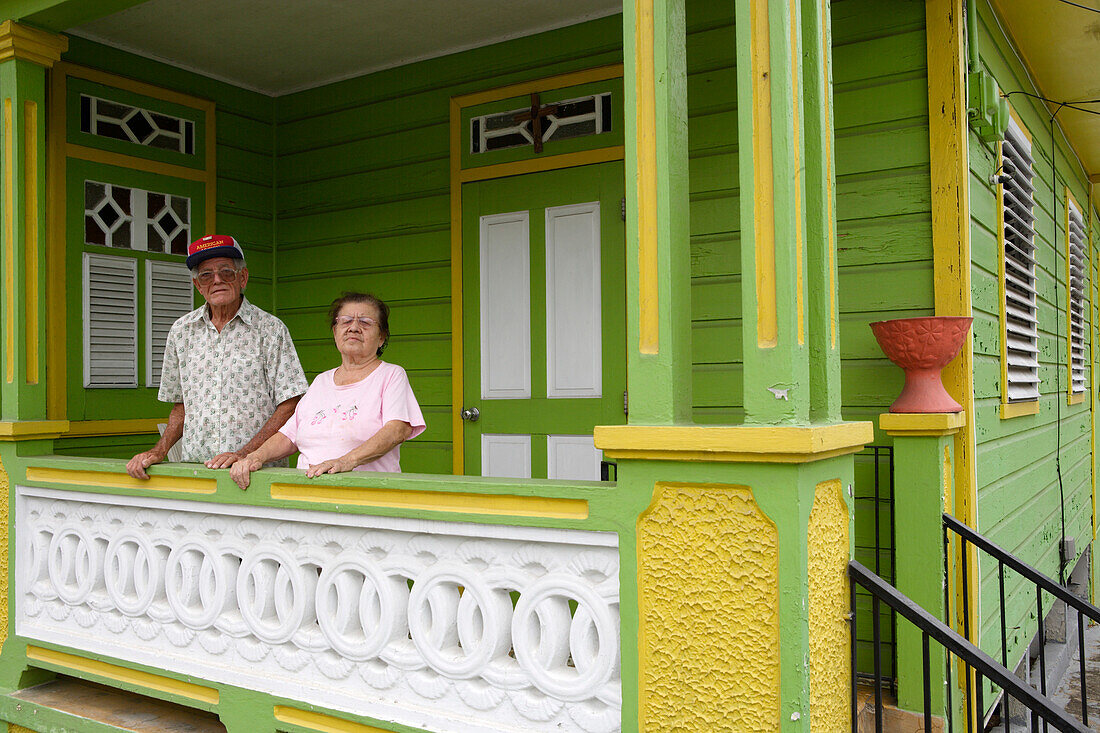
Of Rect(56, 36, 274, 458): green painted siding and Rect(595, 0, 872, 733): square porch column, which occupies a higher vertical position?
Rect(56, 36, 274, 458): green painted siding

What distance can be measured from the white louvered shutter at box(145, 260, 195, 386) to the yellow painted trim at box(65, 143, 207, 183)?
503 millimetres

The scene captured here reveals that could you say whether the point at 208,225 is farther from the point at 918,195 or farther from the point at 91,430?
the point at 918,195

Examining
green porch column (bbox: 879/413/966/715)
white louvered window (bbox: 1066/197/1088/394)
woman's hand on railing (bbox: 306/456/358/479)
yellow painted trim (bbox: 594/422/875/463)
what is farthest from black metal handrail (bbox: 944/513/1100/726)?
white louvered window (bbox: 1066/197/1088/394)

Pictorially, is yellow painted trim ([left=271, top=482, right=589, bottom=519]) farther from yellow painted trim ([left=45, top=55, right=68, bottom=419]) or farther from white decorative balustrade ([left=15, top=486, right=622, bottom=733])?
yellow painted trim ([left=45, top=55, right=68, bottom=419])

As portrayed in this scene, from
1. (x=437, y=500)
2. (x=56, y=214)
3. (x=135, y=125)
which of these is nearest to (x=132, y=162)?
(x=135, y=125)

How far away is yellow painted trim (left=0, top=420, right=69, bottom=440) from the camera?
11.5ft

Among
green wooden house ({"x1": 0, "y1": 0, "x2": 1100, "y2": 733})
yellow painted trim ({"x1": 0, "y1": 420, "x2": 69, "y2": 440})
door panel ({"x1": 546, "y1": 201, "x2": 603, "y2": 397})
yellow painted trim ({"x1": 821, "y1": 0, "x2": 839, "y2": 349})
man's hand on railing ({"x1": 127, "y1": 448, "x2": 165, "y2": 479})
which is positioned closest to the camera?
green wooden house ({"x1": 0, "y1": 0, "x2": 1100, "y2": 733})

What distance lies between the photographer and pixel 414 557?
246 centimetres

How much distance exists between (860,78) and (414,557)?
2.52 m

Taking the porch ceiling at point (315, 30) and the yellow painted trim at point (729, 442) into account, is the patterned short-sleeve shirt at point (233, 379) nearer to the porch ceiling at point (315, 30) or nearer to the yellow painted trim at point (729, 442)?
the yellow painted trim at point (729, 442)

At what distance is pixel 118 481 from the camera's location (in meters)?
3.15

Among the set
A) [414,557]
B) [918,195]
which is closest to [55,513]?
[414,557]

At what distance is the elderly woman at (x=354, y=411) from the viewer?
2.79 metres

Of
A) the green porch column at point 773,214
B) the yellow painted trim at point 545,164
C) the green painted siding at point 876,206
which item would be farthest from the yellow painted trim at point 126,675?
the yellow painted trim at point 545,164
